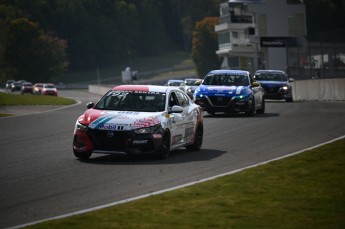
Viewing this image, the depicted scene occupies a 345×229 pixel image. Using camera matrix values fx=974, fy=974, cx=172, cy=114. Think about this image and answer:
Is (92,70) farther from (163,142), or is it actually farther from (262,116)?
(163,142)

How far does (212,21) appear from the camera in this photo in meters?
160

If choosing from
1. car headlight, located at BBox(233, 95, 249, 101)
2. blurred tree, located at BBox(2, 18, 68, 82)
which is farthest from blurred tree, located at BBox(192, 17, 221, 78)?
car headlight, located at BBox(233, 95, 249, 101)

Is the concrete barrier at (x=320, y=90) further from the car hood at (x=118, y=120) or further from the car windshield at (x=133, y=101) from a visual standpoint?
the car hood at (x=118, y=120)

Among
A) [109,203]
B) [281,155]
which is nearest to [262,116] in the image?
[281,155]

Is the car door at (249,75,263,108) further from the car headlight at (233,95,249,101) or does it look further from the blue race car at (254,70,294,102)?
the blue race car at (254,70,294,102)

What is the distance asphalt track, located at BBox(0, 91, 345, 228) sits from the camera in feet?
39.4

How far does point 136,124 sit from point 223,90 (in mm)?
14660

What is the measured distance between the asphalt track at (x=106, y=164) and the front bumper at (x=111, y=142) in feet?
0.75

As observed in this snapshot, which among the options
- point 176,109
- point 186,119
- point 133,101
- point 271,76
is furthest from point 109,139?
point 271,76

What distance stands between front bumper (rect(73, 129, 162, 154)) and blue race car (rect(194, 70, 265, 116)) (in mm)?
14262

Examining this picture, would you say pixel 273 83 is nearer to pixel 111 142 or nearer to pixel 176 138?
pixel 176 138

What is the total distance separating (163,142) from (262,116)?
14772 mm

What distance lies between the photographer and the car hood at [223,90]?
103 ft

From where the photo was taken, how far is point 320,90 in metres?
50.2
